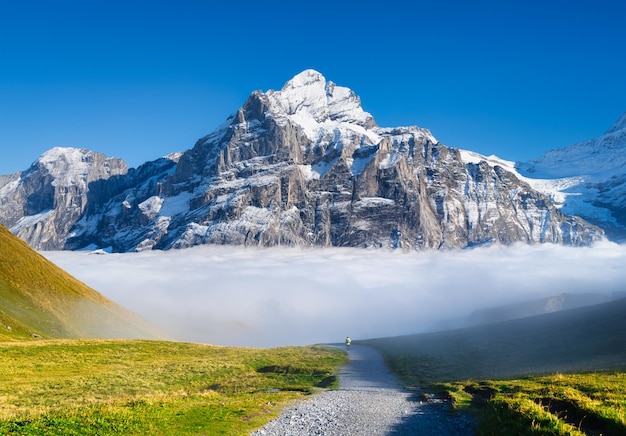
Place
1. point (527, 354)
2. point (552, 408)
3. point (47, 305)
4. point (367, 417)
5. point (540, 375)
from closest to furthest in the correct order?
point (552, 408) < point (367, 417) < point (540, 375) < point (527, 354) < point (47, 305)

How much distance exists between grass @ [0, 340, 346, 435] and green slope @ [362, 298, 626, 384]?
16.7 m

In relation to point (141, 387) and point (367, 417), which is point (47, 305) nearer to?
→ point (141, 387)

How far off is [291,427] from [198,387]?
2979 cm

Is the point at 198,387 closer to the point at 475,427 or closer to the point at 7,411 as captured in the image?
the point at 7,411

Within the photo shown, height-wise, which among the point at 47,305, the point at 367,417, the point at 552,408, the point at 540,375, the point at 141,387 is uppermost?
the point at 47,305

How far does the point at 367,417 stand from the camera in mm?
37281

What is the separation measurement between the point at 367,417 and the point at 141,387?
96.4 ft

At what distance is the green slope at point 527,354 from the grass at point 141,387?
1666 cm

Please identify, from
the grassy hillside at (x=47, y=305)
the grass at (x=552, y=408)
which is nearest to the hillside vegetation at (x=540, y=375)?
the grass at (x=552, y=408)

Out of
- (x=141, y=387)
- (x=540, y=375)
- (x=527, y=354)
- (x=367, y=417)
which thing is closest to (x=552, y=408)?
(x=367, y=417)

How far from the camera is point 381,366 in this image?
301 feet

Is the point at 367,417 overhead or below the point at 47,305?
below

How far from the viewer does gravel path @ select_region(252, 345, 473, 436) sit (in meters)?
32.9

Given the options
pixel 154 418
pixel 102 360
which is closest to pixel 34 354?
pixel 102 360
